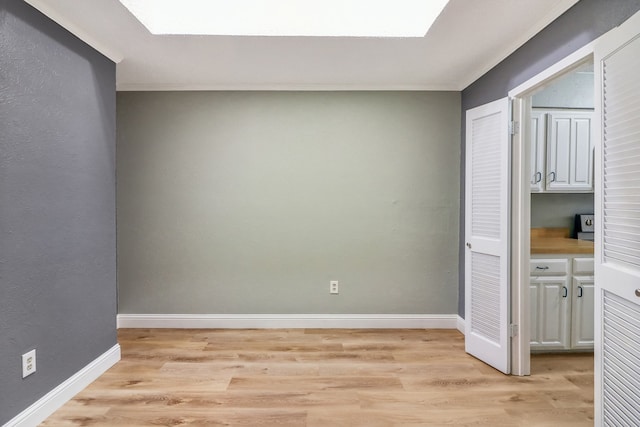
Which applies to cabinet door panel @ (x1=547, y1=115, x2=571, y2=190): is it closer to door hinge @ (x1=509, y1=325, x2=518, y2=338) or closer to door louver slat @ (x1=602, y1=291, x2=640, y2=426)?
door hinge @ (x1=509, y1=325, x2=518, y2=338)

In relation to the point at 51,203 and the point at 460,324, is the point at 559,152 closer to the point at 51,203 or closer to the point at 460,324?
the point at 460,324

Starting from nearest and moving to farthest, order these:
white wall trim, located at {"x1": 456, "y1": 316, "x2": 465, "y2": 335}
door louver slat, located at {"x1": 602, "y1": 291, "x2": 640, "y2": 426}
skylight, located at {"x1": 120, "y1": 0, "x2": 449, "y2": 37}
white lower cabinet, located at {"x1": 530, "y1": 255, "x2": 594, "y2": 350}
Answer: door louver slat, located at {"x1": 602, "y1": 291, "x2": 640, "y2": 426} → skylight, located at {"x1": 120, "y1": 0, "x2": 449, "y2": 37} → white lower cabinet, located at {"x1": 530, "y1": 255, "x2": 594, "y2": 350} → white wall trim, located at {"x1": 456, "y1": 316, "x2": 465, "y2": 335}

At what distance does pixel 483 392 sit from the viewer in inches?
93.6

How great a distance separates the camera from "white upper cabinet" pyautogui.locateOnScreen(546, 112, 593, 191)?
3121mm

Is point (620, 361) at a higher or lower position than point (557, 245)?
lower

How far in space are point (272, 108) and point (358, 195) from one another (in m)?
1.17

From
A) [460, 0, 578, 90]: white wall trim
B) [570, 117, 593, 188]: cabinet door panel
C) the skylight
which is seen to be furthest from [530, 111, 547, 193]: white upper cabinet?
the skylight

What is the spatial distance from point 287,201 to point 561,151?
245 centimetres

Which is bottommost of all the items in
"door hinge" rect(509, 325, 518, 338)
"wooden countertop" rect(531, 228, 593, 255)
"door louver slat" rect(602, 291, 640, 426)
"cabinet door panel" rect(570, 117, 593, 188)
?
"door hinge" rect(509, 325, 518, 338)

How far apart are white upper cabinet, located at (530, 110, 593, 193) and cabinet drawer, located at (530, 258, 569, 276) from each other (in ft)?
2.17

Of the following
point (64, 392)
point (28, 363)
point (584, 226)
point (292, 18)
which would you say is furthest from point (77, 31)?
point (584, 226)

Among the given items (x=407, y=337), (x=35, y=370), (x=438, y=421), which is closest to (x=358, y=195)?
(x=407, y=337)

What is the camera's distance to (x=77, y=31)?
7.50 ft

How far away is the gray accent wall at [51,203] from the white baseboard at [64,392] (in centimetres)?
4
